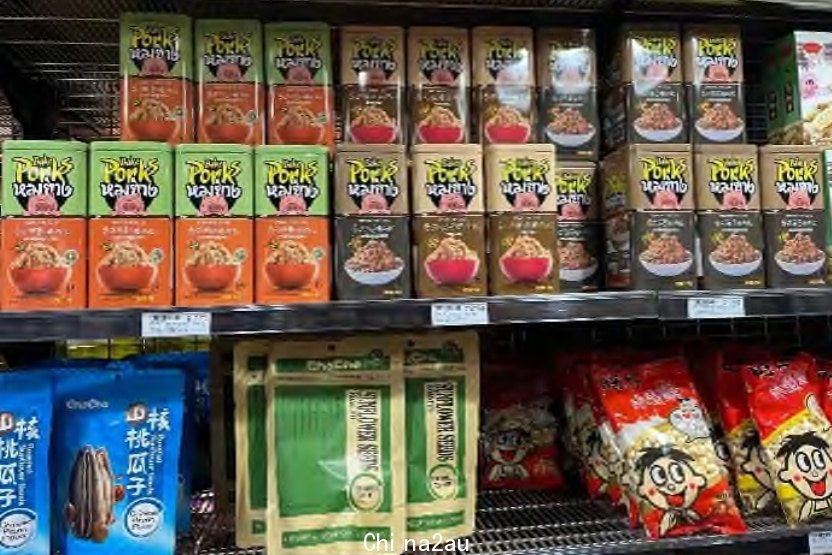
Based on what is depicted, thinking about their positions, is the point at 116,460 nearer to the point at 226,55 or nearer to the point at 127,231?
the point at 127,231

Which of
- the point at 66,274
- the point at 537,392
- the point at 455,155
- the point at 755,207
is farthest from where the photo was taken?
the point at 537,392

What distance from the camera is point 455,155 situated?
131cm

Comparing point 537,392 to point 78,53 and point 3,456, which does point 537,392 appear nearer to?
point 3,456

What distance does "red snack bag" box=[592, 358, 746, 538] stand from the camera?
134 cm

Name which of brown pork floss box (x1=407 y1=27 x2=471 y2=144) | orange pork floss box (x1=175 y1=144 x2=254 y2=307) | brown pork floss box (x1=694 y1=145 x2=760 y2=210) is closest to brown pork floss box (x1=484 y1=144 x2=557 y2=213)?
brown pork floss box (x1=407 y1=27 x2=471 y2=144)

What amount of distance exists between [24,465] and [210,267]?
45 cm

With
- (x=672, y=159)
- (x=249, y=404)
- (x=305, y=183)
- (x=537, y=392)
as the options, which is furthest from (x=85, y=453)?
(x=672, y=159)

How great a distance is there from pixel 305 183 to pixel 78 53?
2.76 feet

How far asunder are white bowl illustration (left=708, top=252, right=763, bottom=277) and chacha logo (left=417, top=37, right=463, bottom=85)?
0.63 m

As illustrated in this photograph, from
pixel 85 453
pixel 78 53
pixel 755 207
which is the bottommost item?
pixel 85 453

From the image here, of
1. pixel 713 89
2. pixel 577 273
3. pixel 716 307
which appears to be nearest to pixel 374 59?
pixel 577 273

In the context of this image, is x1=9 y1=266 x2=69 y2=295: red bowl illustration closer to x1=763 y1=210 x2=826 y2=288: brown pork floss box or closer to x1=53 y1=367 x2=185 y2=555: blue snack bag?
x1=53 y1=367 x2=185 y2=555: blue snack bag

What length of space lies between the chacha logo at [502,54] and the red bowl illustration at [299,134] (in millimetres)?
372

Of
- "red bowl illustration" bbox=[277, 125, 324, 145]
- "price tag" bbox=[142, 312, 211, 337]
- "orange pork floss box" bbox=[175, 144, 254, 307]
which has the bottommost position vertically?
"price tag" bbox=[142, 312, 211, 337]
